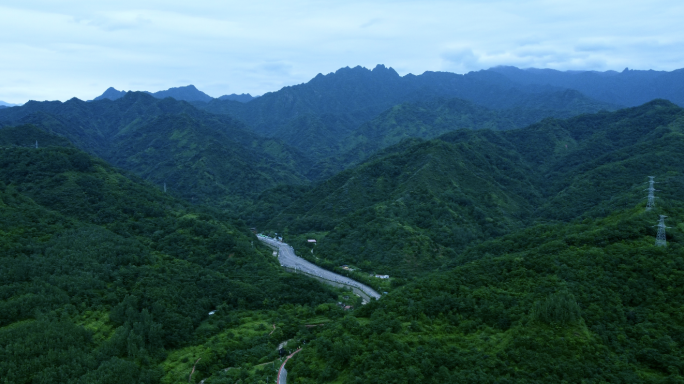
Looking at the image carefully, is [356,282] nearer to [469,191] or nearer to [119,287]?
[119,287]

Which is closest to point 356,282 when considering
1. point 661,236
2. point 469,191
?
point 661,236

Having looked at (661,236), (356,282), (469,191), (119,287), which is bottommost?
(356,282)

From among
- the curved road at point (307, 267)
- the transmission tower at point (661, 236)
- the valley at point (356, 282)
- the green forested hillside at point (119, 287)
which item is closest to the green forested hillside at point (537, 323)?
the valley at point (356, 282)

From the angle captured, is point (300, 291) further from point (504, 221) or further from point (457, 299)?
point (504, 221)

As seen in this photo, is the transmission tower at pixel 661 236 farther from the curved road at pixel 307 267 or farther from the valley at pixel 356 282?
the curved road at pixel 307 267

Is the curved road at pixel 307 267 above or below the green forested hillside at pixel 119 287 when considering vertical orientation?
below

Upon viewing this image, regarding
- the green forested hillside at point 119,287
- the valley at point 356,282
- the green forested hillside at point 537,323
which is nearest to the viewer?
the green forested hillside at point 537,323
